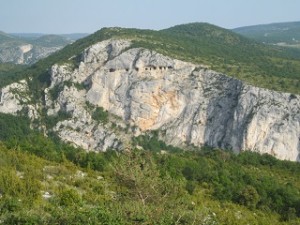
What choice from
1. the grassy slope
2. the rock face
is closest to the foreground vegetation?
the grassy slope

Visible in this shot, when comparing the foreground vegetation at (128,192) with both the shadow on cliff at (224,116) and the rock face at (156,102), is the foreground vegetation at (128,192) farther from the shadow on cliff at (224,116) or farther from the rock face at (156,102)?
the shadow on cliff at (224,116)

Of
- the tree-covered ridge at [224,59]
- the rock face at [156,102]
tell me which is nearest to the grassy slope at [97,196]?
the rock face at [156,102]

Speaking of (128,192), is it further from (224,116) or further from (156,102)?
(156,102)

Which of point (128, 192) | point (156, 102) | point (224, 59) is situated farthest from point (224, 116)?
point (128, 192)

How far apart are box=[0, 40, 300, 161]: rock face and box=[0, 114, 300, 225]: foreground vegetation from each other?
5515 centimetres

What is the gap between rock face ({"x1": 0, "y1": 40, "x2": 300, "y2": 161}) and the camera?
362 ft

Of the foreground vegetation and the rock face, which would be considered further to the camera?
the rock face

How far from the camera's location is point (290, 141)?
108312 mm

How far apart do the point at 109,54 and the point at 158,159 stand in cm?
7731

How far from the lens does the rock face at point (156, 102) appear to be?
110m

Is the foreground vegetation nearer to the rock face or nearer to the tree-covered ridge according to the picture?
the rock face

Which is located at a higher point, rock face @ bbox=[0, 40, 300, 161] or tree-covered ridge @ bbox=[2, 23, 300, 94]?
tree-covered ridge @ bbox=[2, 23, 300, 94]

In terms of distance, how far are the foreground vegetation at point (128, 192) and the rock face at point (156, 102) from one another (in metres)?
55.2

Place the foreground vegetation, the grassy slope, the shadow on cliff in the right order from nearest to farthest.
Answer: the grassy slope < the foreground vegetation < the shadow on cliff
